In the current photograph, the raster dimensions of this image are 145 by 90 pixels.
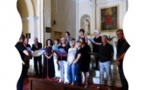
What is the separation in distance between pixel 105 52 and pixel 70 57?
31 cm

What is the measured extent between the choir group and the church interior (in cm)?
4

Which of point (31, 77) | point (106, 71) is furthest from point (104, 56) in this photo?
point (31, 77)

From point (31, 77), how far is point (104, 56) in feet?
1.82

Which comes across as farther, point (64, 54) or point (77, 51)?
point (77, 51)

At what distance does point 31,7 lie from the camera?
1011 mm

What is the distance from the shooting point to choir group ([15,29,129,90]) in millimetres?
1069

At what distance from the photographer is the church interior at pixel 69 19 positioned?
101cm

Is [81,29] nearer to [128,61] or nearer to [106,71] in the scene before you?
[106,71]

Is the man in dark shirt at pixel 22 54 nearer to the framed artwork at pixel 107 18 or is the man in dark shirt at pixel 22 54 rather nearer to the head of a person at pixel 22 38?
the head of a person at pixel 22 38

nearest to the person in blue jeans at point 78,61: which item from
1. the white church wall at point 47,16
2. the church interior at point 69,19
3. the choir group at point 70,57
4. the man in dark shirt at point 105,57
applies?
the choir group at point 70,57

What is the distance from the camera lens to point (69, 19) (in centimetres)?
128

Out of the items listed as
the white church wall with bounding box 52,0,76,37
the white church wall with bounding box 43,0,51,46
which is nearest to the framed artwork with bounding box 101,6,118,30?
the white church wall with bounding box 52,0,76,37

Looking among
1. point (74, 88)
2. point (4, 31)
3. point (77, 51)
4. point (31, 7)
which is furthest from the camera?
point (77, 51)

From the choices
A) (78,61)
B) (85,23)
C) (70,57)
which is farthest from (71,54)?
(85,23)
